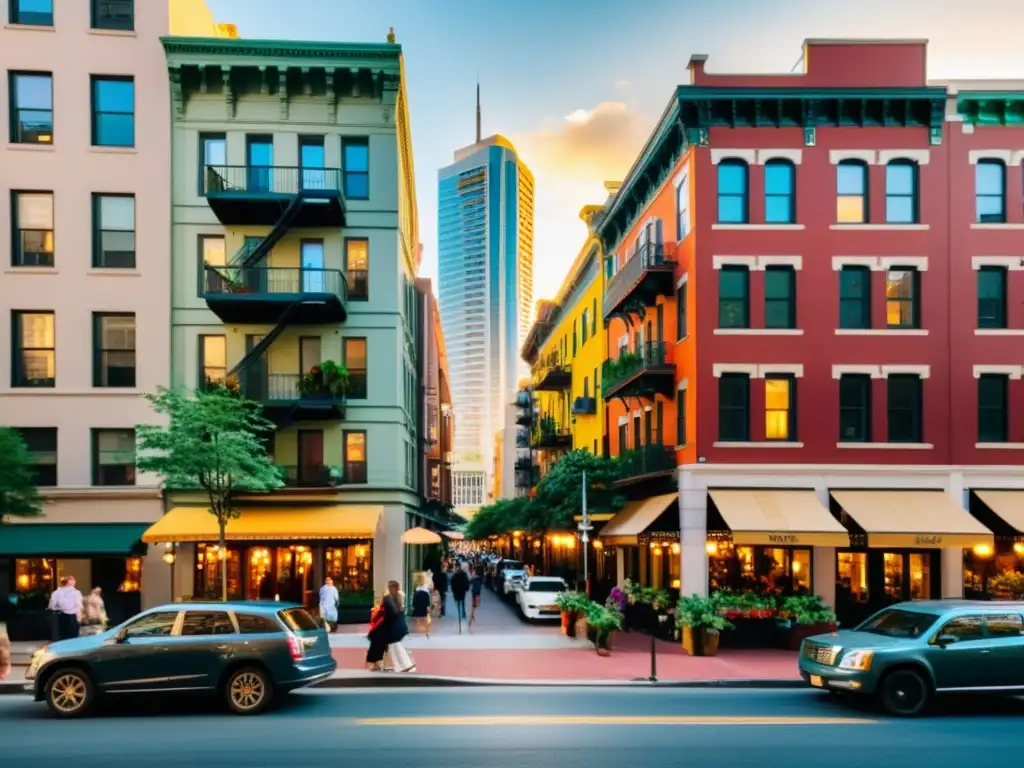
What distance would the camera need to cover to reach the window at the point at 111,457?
95.2ft

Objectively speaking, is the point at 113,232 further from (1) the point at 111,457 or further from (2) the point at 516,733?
(2) the point at 516,733

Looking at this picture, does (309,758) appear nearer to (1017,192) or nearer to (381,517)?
(381,517)

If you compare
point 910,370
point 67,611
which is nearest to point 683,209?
point 910,370

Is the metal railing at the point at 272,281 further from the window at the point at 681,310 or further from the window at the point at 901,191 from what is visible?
the window at the point at 901,191

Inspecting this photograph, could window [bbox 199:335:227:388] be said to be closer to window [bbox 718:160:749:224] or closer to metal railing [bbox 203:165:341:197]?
metal railing [bbox 203:165:341:197]

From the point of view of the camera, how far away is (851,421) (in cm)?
2595

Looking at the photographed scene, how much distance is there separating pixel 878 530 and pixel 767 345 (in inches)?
223

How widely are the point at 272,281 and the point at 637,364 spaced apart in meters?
11.8

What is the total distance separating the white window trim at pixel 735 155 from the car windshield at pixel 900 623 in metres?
13.9

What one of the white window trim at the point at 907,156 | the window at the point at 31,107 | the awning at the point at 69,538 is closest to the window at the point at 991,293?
the white window trim at the point at 907,156

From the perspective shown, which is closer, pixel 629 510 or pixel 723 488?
pixel 723 488

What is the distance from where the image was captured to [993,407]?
1024 inches

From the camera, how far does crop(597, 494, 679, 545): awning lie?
26438 millimetres

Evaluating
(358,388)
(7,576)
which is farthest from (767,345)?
(7,576)
